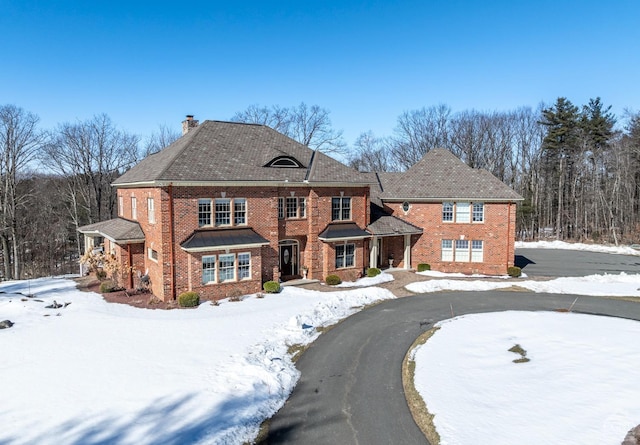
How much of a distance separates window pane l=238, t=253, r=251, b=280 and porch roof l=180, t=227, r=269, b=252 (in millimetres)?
635

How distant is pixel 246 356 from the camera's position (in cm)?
1431

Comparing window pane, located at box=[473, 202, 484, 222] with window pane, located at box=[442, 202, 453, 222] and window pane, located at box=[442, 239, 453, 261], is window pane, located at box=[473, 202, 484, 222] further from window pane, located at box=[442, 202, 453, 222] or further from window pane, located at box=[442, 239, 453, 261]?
window pane, located at box=[442, 239, 453, 261]

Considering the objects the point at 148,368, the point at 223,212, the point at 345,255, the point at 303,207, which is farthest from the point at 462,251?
the point at 148,368

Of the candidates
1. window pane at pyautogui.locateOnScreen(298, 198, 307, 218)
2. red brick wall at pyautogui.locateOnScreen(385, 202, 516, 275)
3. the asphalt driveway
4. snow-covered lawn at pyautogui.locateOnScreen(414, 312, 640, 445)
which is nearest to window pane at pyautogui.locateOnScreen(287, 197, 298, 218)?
window pane at pyautogui.locateOnScreen(298, 198, 307, 218)

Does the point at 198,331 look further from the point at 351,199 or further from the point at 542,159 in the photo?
the point at 542,159

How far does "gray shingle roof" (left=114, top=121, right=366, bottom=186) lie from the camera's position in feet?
73.7

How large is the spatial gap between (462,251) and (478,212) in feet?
10.4

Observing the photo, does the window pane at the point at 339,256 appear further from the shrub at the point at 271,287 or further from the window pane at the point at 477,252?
the window pane at the point at 477,252

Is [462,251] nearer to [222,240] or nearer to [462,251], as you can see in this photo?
[462,251]

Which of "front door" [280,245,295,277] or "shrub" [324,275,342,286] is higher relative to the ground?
"front door" [280,245,295,277]

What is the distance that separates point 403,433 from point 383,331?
7671mm

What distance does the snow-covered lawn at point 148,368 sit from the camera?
985 centimetres

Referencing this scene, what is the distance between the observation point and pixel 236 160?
24609 mm

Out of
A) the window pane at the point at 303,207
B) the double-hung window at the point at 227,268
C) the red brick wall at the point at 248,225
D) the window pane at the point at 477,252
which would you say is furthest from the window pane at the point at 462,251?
the double-hung window at the point at 227,268
